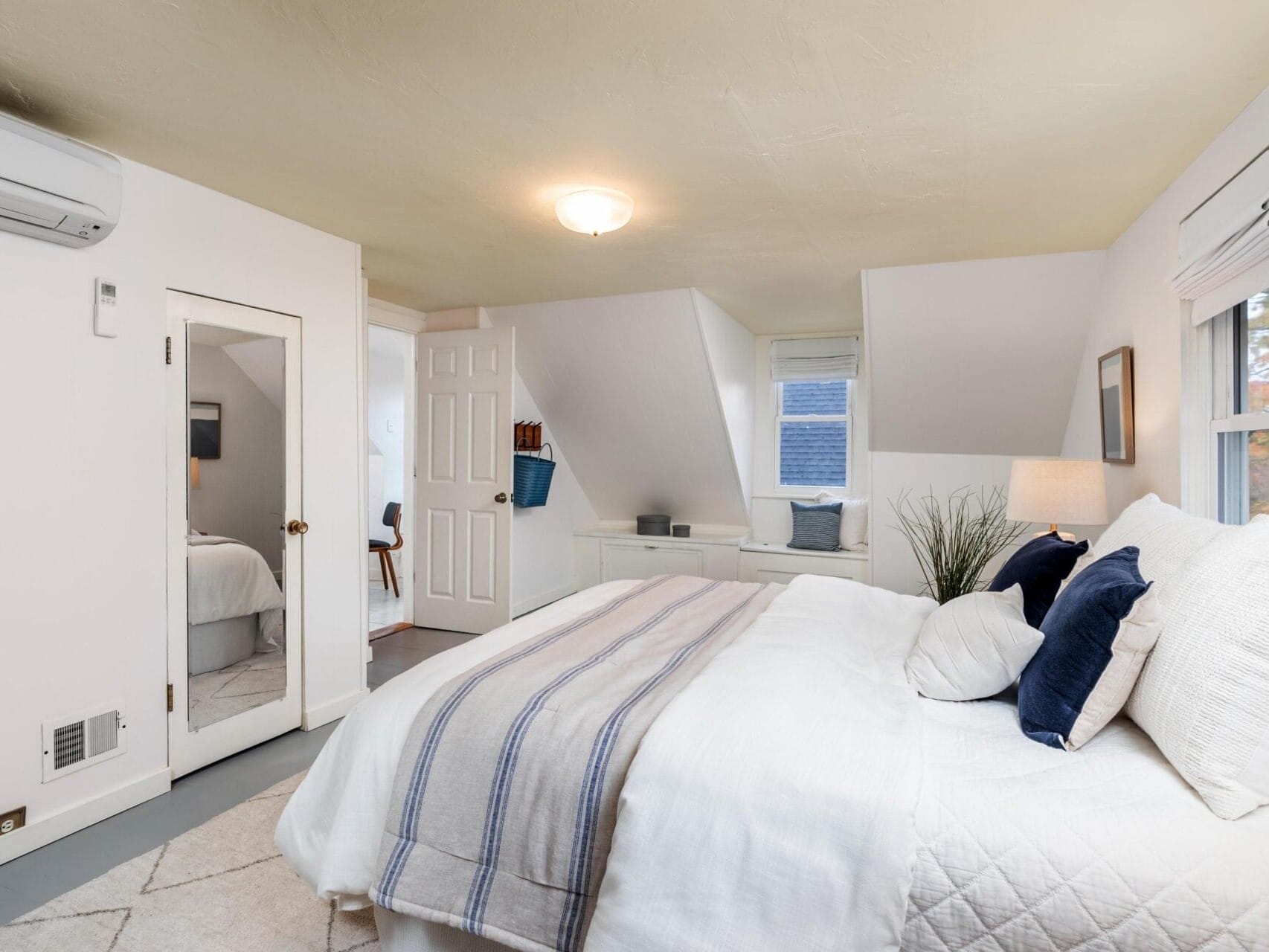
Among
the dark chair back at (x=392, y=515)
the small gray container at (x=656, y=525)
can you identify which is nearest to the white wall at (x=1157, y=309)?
the small gray container at (x=656, y=525)

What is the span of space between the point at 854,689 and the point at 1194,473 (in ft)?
5.61

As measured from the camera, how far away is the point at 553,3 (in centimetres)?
149

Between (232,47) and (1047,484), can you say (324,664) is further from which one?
(1047,484)

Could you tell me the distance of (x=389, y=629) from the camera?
4.65 meters

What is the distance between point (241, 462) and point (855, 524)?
147 inches

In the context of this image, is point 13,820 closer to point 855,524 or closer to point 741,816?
point 741,816

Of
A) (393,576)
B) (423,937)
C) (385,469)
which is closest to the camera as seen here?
(423,937)

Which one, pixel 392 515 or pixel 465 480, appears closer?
pixel 465 480

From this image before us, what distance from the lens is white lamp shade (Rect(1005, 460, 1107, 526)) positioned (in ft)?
8.91

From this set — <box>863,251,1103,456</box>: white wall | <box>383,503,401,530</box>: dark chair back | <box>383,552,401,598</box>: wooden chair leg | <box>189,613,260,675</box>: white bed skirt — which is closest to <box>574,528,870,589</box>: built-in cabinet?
<box>863,251,1103,456</box>: white wall

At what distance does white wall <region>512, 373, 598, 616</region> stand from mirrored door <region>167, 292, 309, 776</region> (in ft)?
5.66

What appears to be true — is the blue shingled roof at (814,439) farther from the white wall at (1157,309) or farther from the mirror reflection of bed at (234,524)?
the mirror reflection of bed at (234,524)

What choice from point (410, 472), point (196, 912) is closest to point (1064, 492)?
point (196, 912)

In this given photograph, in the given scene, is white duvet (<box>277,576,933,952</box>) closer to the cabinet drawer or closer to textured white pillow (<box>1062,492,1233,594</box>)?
textured white pillow (<box>1062,492,1233,594</box>)
